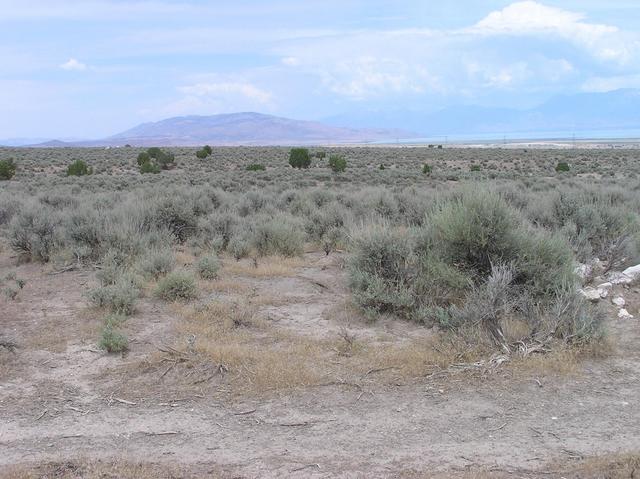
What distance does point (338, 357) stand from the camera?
254 inches

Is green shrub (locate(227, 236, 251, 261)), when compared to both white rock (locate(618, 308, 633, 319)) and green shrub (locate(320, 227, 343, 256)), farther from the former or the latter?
white rock (locate(618, 308, 633, 319))

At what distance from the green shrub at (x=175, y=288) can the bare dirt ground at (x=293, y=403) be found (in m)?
0.75

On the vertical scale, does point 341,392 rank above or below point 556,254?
below

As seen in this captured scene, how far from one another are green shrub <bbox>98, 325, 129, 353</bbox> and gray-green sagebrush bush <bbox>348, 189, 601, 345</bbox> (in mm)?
2992

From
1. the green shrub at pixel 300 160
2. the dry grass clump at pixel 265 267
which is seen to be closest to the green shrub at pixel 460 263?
the dry grass clump at pixel 265 267

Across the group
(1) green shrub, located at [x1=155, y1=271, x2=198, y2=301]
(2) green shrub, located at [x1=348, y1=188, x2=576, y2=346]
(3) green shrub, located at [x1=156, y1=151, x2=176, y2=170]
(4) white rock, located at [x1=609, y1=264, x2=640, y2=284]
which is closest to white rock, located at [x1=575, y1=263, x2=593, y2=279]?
(4) white rock, located at [x1=609, y1=264, x2=640, y2=284]

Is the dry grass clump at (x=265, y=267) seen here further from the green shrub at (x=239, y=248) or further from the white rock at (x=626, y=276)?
the white rock at (x=626, y=276)

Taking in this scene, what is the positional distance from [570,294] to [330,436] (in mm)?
3466

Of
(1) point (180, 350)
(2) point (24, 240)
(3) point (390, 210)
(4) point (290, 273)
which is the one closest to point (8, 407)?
(1) point (180, 350)

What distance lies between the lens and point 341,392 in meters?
5.57

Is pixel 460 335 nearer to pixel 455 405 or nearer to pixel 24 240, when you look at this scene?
pixel 455 405

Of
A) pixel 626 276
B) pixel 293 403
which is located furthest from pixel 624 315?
pixel 293 403

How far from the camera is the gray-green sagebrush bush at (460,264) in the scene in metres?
7.50

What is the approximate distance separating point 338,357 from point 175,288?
318 centimetres
